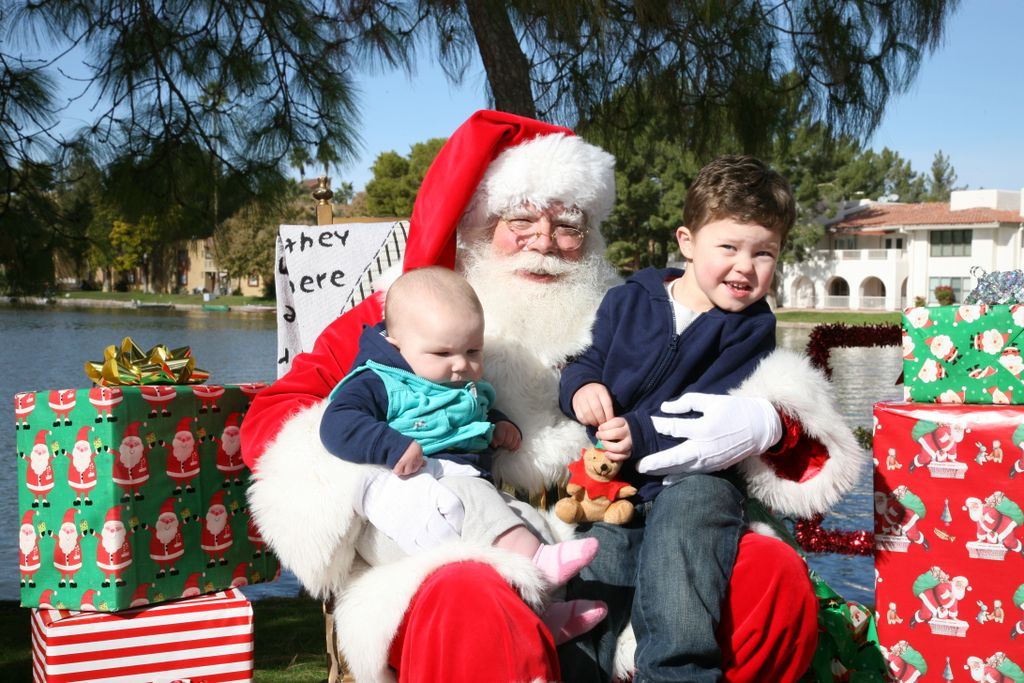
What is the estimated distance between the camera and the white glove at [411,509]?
211cm

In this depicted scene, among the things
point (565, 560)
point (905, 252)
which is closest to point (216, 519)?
point (565, 560)

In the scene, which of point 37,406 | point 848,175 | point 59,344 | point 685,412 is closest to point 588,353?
point 685,412

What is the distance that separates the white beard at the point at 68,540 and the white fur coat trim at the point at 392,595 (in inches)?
39.4

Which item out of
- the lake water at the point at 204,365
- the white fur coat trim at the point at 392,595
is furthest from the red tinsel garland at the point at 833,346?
the white fur coat trim at the point at 392,595

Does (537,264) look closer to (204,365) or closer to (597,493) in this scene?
(597,493)

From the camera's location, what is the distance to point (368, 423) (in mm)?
2139

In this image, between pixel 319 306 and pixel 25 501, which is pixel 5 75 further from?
pixel 25 501

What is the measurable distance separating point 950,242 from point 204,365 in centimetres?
3294

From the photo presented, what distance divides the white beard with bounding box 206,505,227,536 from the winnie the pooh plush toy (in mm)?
1157

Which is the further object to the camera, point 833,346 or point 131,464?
point 833,346

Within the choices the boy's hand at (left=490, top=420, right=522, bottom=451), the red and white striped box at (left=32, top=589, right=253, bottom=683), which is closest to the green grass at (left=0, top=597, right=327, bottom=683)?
the red and white striped box at (left=32, top=589, right=253, bottom=683)

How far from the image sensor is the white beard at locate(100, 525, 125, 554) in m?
2.68

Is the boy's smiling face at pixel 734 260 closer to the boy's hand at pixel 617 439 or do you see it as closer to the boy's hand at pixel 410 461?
the boy's hand at pixel 617 439

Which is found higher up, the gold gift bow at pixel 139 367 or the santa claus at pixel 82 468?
the gold gift bow at pixel 139 367
